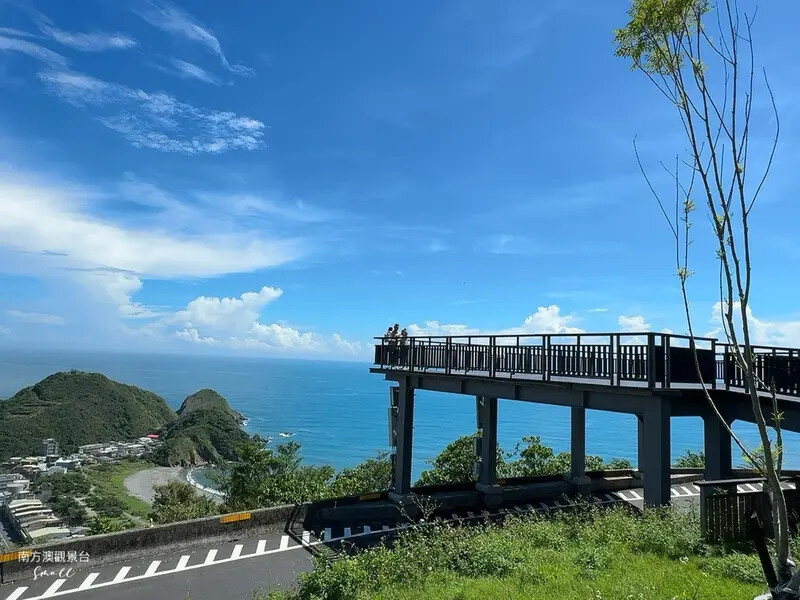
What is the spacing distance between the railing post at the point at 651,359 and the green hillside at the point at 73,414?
376 ft

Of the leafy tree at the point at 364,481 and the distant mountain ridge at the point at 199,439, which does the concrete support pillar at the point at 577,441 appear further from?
the distant mountain ridge at the point at 199,439

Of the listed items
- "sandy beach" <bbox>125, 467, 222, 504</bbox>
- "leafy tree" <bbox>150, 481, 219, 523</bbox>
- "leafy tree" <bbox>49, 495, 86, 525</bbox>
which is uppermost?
"leafy tree" <bbox>150, 481, 219, 523</bbox>

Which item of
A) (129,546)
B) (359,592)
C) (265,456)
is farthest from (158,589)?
(265,456)

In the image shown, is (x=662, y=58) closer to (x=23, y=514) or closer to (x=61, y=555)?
(x=61, y=555)

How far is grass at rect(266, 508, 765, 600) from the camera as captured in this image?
6242mm

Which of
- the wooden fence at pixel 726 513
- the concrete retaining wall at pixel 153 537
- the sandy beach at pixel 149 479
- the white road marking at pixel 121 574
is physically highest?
the wooden fence at pixel 726 513

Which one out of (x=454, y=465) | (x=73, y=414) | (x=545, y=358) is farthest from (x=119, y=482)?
(x=545, y=358)

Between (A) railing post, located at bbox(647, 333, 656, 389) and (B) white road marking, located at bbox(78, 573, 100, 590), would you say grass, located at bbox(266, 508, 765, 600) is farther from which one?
(B) white road marking, located at bbox(78, 573, 100, 590)

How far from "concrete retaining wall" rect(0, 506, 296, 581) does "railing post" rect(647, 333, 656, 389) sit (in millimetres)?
9701

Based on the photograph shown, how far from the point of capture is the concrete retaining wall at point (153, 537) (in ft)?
35.0

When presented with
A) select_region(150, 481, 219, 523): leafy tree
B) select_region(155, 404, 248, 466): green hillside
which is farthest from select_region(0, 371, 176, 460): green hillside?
select_region(150, 481, 219, 523): leafy tree

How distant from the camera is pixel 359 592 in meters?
7.09

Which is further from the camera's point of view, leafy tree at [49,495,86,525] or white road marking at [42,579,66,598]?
leafy tree at [49,495,86,525]

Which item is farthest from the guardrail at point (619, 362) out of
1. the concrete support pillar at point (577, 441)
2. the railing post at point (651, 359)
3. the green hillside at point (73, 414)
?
the green hillside at point (73, 414)
